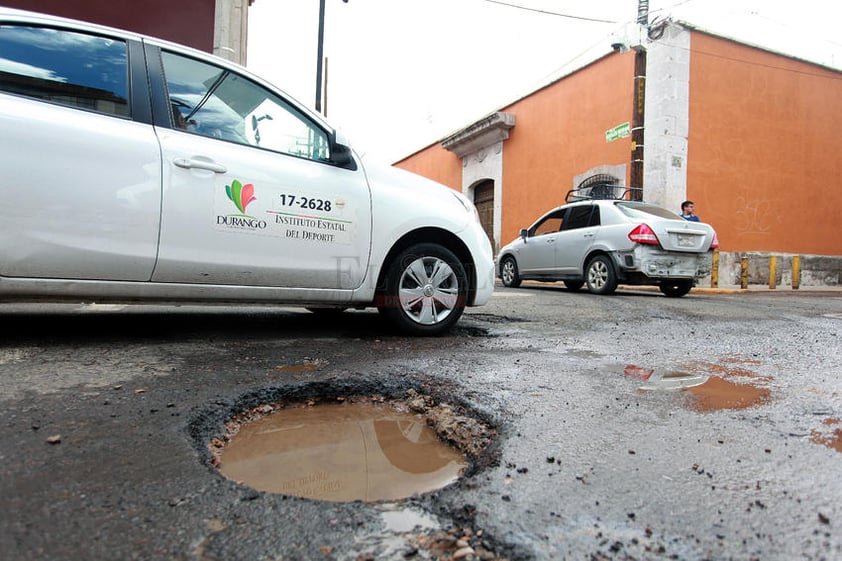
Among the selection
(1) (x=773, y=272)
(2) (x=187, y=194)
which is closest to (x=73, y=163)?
(2) (x=187, y=194)

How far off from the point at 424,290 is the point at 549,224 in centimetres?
594

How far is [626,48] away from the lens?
10.7 metres

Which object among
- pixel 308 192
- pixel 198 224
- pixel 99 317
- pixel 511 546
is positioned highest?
pixel 308 192

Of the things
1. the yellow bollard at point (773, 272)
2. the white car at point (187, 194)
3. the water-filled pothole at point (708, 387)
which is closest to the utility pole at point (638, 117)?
the yellow bollard at point (773, 272)

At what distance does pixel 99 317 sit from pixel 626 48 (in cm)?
1085

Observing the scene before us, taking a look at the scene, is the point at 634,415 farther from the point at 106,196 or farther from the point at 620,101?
the point at 620,101

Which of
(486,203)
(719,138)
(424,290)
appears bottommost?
(424,290)

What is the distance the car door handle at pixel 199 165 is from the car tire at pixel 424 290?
1.18 m

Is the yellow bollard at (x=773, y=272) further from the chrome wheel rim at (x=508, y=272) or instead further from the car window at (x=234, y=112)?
the car window at (x=234, y=112)

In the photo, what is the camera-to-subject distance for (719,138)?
11.4 m

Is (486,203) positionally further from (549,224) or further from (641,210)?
(641,210)

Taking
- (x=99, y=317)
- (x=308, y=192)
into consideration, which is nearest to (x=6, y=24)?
(x=308, y=192)

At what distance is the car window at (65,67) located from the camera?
255 cm

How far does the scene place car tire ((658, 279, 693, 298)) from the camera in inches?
301
